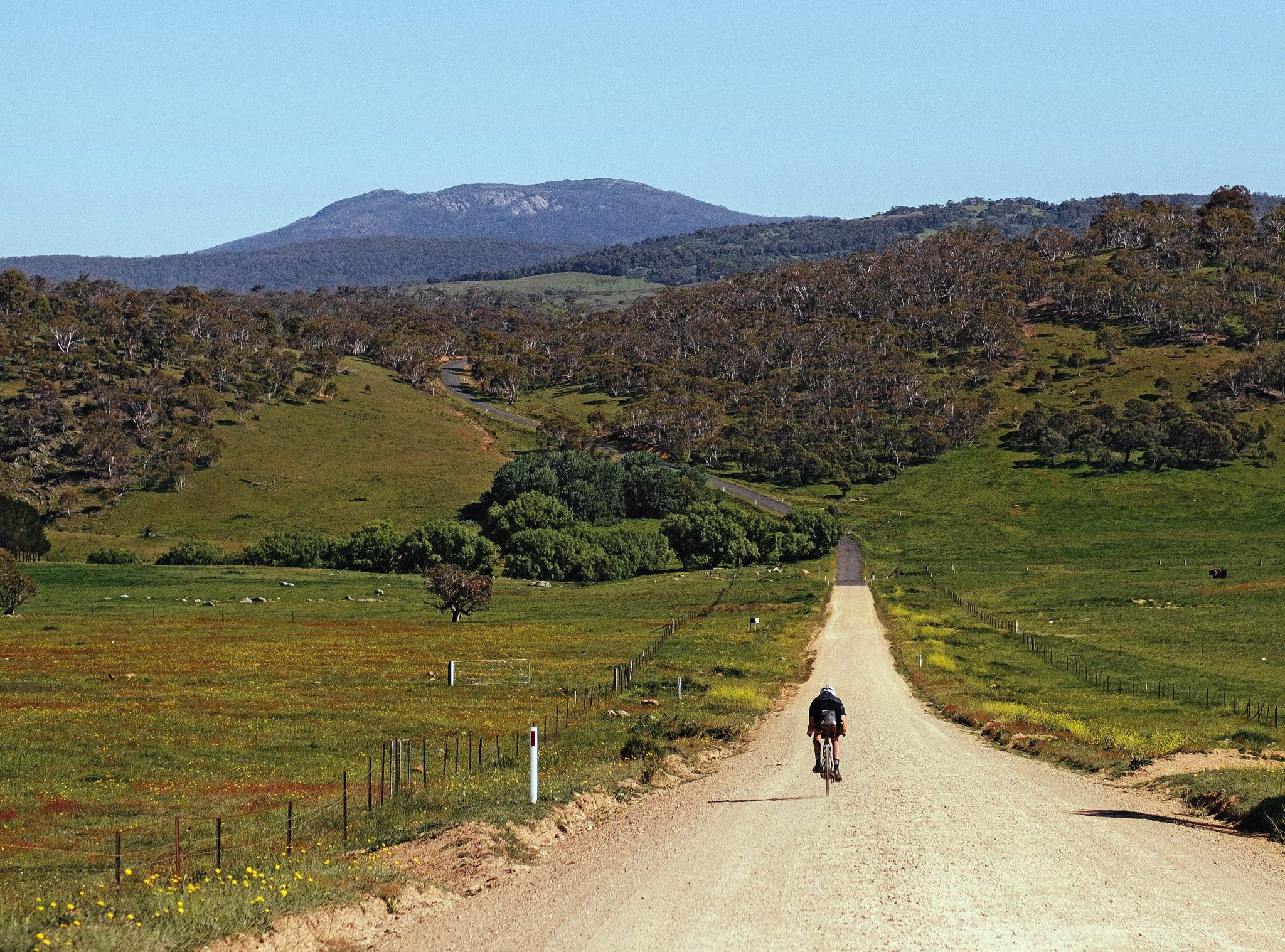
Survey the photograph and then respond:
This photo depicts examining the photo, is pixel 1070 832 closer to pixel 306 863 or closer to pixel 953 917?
pixel 953 917

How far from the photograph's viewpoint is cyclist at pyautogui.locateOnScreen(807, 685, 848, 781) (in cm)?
2491

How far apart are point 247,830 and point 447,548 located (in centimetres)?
9873

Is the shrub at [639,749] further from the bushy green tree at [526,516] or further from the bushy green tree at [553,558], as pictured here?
the bushy green tree at [526,516]

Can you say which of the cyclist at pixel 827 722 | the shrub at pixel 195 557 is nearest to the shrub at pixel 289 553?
the shrub at pixel 195 557

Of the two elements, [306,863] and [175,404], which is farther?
[175,404]

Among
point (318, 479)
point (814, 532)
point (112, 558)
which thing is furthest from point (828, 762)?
point (318, 479)

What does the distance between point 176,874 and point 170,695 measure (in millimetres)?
30449

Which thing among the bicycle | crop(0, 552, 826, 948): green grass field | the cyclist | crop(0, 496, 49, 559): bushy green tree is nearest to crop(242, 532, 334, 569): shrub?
crop(0, 496, 49, 559): bushy green tree

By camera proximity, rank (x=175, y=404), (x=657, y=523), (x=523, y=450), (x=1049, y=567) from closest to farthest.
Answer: (x=1049, y=567) < (x=657, y=523) < (x=175, y=404) < (x=523, y=450)

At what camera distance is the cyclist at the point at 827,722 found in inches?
981

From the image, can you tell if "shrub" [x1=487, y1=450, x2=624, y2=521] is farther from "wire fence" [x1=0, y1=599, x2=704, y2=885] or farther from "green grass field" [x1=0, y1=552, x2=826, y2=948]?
"wire fence" [x1=0, y1=599, x2=704, y2=885]

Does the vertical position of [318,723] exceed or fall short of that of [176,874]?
it falls short

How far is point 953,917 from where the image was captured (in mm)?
14953

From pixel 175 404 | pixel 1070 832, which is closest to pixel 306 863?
pixel 1070 832
